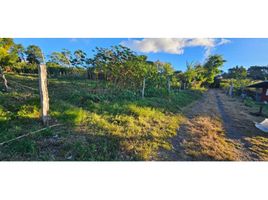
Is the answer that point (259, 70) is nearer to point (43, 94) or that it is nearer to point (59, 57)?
point (43, 94)

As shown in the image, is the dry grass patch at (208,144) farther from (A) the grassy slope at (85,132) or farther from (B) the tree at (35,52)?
(B) the tree at (35,52)

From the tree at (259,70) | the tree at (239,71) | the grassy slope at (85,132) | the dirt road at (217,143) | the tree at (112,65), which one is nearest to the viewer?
the grassy slope at (85,132)

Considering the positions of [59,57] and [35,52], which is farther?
[59,57]

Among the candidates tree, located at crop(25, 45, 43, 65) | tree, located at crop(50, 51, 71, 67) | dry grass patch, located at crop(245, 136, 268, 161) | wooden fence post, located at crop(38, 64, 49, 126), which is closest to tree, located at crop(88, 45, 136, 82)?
tree, located at crop(50, 51, 71, 67)

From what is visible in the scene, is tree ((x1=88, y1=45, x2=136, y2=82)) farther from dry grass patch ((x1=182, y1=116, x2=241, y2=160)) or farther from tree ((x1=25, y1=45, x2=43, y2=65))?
dry grass patch ((x1=182, y1=116, x2=241, y2=160))

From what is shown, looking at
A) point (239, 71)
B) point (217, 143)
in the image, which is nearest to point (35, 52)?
point (217, 143)

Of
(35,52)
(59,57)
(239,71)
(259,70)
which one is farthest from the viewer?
(239,71)

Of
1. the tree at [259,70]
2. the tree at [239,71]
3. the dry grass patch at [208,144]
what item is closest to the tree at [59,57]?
the dry grass patch at [208,144]

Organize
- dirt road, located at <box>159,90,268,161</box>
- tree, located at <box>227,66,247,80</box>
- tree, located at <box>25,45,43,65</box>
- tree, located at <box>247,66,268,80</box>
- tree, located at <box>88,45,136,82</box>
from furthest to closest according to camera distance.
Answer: tree, located at <box>227,66,247,80</box> < tree, located at <box>247,66,268,80</box> < tree, located at <box>88,45,136,82</box> < tree, located at <box>25,45,43,65</box> < dirt road, located at <box>159,90,268,161</box>

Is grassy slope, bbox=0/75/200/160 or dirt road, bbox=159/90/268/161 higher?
grassy slope, bbox=0/75/200/160

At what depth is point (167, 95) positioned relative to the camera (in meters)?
7.04

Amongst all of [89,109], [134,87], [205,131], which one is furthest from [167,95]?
[89,109]
